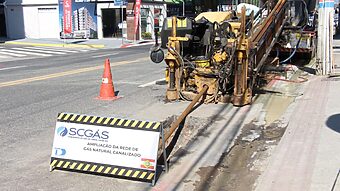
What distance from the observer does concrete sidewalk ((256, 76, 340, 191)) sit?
4812 mm

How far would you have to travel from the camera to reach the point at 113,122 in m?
5.28

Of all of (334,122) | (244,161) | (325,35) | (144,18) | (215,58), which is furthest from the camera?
(144,18)

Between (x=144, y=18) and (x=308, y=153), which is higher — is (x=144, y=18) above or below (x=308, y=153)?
above

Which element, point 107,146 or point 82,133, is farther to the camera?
point 82,133

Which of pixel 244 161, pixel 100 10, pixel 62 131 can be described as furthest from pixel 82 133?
pixel 100 10

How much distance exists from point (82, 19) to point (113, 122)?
32.4m

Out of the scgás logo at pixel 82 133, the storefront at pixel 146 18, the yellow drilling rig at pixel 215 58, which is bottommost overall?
the scgás logo at pixel 82 133

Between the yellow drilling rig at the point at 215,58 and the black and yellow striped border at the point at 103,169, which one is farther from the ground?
the yellow drilling rig at the point at 215,58

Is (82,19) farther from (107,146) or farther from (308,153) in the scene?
(308,153)

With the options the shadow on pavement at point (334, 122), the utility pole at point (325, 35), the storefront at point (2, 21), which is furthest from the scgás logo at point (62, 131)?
the storefront at point (2, 21)

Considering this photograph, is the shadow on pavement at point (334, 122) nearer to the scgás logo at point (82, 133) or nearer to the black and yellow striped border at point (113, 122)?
the black and yellow striped border at point (113, 122)

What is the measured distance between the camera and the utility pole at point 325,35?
39.5ft

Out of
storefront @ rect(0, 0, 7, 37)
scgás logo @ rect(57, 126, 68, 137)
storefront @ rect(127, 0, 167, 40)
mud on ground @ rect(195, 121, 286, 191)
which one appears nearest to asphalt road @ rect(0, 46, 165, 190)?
scgás logo @ rect(57, 126, 68, 137)

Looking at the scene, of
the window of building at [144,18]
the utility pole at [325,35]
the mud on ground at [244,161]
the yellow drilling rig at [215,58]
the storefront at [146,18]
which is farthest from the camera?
the window of building at [144,18]
